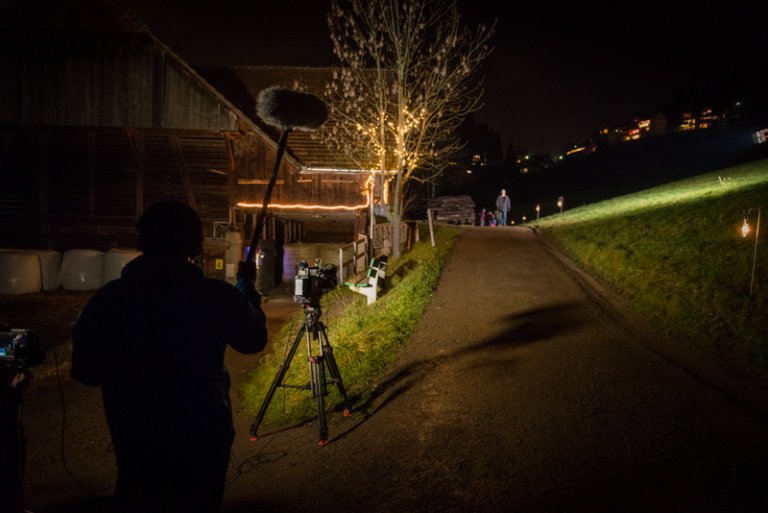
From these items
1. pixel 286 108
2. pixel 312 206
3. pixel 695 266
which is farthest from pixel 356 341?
pixel 312 206

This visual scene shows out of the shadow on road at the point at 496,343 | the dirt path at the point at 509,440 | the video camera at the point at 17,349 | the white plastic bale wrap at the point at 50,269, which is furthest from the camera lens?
the white plastic bale wrap at the point at 50,269

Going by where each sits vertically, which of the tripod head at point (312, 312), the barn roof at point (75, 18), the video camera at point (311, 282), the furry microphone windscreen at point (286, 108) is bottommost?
the tripod head at point (312, 312)

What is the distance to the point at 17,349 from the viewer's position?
9.25 feet

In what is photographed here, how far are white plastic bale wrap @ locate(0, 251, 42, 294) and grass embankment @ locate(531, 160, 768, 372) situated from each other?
1791 cm

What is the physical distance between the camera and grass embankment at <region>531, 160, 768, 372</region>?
758 centimetres

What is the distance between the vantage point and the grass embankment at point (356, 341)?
6566 millimetres

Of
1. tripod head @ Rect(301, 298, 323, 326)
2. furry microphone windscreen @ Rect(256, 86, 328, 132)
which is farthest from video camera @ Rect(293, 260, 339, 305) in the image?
furry microphone windscreen @ Rect(256, 86, 328, 132)

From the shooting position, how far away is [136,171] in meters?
20.4

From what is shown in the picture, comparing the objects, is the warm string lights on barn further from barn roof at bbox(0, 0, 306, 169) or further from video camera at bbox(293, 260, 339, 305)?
video camera at bbox(293, 260, 339, 305)

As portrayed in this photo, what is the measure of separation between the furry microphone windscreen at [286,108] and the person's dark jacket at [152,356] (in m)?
2.31

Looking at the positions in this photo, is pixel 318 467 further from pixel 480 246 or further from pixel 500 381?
pixel 480 246

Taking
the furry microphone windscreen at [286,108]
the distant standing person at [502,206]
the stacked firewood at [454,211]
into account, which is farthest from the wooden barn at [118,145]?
the stacked firewood at [454,211]

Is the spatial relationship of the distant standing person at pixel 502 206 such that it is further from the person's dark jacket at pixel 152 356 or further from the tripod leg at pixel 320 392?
the person's dark jacket at pixel 152 356

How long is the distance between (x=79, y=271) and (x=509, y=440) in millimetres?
17524
